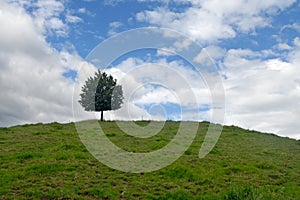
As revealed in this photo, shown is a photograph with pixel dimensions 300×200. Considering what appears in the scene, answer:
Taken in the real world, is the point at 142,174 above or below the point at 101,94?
below

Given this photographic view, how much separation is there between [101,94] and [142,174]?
3087 centimetres

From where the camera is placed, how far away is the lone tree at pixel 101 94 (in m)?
46.4

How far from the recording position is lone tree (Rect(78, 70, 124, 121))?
46375 mm

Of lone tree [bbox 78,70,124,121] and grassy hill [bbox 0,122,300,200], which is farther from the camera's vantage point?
lone tree [bbox 78,70,124,121]

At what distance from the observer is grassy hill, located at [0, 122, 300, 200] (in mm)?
13984

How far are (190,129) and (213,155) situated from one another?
11.1 metres

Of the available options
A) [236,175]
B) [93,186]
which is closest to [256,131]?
[236,175]

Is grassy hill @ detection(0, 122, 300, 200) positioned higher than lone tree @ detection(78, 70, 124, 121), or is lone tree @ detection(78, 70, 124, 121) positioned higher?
lone tree @ detection(78, 70, 124, 121)

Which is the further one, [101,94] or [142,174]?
[101,94]

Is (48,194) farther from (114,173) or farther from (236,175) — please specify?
(236,175)

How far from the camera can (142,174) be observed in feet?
55.0

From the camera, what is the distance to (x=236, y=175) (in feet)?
56.3

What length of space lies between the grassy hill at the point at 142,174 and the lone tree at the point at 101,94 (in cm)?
2101

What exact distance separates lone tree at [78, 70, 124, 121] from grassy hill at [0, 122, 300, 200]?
2101 cm
